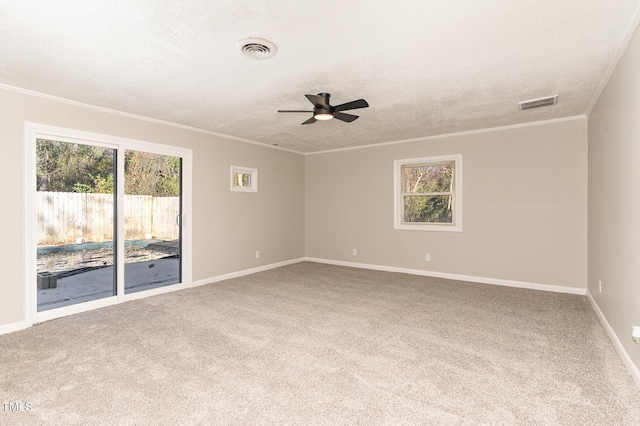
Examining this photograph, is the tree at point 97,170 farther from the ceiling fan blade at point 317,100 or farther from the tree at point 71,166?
the ceiling fan blade at point 317,100

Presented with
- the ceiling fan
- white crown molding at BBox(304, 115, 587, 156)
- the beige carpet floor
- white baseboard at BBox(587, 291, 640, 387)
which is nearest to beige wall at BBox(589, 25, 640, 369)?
white baseboard at BBox(587, 291, 640, 387)

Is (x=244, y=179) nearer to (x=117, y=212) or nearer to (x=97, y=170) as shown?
(x=117, y=212)

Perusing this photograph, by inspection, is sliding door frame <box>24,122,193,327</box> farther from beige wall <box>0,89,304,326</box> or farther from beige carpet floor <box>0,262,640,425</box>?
beige carpet floor <box>0,262,640,425</box>

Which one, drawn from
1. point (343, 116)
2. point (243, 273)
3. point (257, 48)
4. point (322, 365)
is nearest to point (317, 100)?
point (343, 116)

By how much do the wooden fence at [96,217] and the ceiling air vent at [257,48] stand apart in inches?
114

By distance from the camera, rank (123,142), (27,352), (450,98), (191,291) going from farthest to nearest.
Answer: (191,291)
(123,142)
(450,98)
(27,352)

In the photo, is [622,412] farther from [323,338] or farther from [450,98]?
[450,98]

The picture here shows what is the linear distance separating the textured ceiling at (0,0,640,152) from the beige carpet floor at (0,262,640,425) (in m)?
2.44

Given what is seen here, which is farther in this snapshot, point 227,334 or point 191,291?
point 191,291

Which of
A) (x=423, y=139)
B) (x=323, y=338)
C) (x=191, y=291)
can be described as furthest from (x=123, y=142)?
(x=423, y=139)

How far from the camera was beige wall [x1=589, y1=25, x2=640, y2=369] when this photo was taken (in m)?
2.34

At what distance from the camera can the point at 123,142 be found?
4328mm

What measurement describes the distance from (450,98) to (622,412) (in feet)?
10.0

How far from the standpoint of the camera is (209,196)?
17.7 feet
